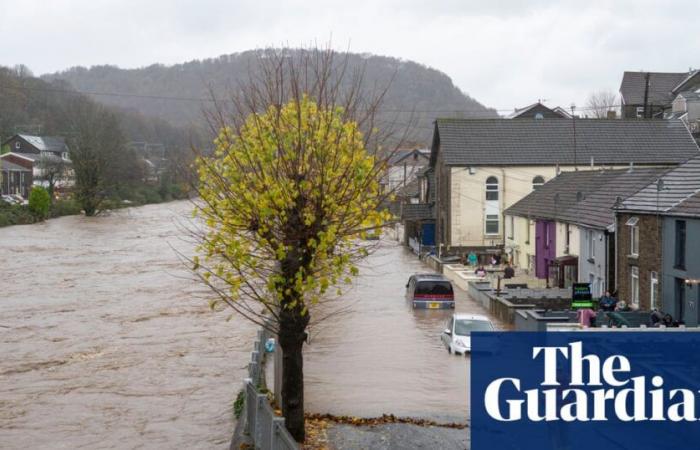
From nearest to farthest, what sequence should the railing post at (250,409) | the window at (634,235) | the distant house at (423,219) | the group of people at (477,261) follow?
the railing post at (250,409), the window at (634,235), the group of people at (477,261), the distant house at (423,219)

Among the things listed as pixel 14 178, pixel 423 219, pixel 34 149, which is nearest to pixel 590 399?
pixel 423 219

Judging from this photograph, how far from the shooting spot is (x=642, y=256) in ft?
94.2

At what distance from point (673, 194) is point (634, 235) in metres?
2.62

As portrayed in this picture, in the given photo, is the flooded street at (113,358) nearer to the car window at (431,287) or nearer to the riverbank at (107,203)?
the car window at (431,287)

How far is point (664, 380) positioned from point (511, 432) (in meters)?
4.06

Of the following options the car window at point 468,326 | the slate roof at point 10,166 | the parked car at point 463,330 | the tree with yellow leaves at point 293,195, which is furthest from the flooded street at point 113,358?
the slate roof at point 10,166

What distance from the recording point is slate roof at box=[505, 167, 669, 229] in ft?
110

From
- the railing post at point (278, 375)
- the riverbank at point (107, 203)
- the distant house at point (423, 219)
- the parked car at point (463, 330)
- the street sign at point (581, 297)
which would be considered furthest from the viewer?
the riverbank at point (107, 203)

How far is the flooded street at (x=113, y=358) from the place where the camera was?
1972 centimetres

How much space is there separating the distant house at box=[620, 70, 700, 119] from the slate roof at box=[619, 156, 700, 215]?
208 ft

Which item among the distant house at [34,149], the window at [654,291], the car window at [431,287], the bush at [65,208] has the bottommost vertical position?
the car window at [431,287]

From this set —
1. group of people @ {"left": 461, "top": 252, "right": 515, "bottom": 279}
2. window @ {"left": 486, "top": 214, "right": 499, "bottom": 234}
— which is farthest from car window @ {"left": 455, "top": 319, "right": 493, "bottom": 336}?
window @ {"left": 486, "top": 214, "right": 499, "bottom": 234}

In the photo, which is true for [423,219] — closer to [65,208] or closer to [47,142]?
[65,208]

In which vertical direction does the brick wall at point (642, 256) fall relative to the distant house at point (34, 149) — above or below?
below
